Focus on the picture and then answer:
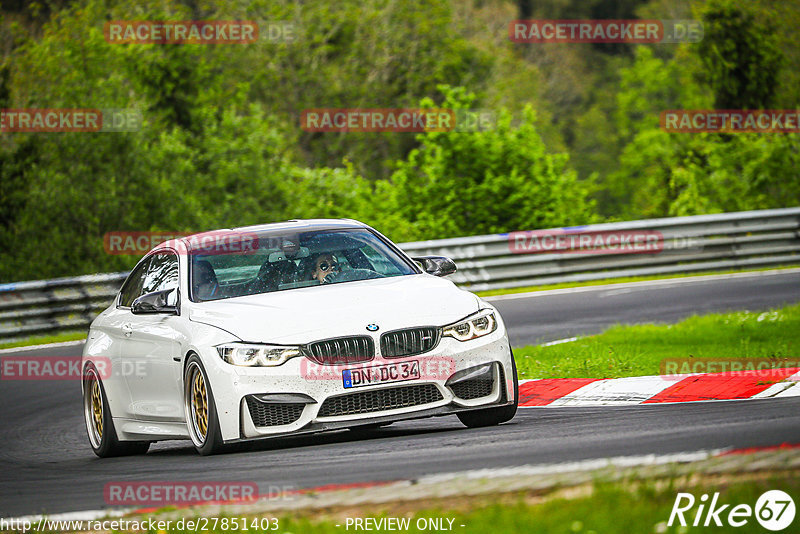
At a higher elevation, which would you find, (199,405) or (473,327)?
(473,327)

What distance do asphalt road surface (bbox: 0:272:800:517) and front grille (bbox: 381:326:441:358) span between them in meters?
0.53

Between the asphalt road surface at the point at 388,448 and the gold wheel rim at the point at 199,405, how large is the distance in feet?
0.63

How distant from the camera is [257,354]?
8.26 metres

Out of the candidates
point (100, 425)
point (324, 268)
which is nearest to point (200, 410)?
point (324, 268)

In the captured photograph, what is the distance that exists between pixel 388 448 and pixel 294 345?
83 centimetres

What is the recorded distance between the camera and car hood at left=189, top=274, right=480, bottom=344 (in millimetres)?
8297

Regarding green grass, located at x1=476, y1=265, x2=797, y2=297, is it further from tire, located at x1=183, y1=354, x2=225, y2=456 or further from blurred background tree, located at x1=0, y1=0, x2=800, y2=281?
tire, located at x1=183, y1=354, x2=225, y2=456

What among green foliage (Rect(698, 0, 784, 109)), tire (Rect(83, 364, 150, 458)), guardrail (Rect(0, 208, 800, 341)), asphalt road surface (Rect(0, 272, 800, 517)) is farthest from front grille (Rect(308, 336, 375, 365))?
green foliage (Rect(698, 0, 784, 109))

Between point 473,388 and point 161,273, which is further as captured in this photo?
point 161,273

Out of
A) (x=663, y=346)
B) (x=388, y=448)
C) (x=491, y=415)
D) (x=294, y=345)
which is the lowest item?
(x=663, y=346)

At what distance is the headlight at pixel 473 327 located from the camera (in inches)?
335

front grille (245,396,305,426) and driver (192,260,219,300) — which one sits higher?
driver (192,260,219,300)

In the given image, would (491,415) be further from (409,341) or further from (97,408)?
(97,408)

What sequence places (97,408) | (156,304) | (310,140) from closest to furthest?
(156,304), (97,408), (310,140)
